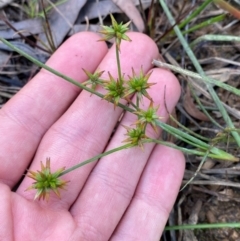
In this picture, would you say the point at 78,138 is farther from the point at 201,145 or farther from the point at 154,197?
the point at 201,145

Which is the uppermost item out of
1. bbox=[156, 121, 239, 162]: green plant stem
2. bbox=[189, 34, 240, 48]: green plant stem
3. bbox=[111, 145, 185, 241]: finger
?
bbox=[189, 34, 240, 48]: green plant stem

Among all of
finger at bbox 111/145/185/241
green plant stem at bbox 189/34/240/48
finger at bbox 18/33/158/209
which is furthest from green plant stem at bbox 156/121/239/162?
green plant stem at bbox 189/34/240/48

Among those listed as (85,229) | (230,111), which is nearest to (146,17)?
(230,111)

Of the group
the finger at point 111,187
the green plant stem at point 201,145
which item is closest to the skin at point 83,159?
the finger at point 111,187

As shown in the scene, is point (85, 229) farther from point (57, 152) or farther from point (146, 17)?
point (146, 17)

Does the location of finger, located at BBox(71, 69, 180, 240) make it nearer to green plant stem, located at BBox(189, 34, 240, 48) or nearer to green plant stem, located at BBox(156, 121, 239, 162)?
green plant stem, located at BBox(156, 121, 239, 162)

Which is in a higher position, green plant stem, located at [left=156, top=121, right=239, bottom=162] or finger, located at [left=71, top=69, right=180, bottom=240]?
green plant stem, located at [left=156, top=121, right=239, bottom=162]

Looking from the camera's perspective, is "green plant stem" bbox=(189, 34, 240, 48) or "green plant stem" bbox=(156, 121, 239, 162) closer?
"green plant stem" bbox=(156, 121, 239, 162)

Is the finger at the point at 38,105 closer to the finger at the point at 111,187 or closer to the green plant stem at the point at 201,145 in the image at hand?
the finger at the point at 111,187
